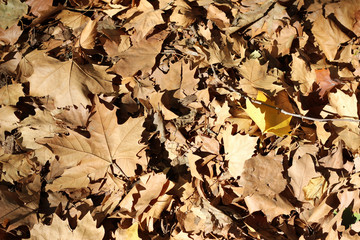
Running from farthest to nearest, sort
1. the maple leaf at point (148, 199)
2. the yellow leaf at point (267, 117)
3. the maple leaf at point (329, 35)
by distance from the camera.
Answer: the maple leaf at point (329, 35)
the maple leaf at point (148, 199)
the yellow leaf at point (267, 117)

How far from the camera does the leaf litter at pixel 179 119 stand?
1990 mm

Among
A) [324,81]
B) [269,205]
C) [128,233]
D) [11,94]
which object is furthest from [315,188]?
[11,94]

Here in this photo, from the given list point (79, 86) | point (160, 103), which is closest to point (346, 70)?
point (160, 103)

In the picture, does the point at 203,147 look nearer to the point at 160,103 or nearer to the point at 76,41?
the point at 160,103

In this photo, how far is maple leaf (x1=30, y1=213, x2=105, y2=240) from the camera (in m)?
1.96

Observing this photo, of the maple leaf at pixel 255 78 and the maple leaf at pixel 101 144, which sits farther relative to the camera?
the maple leaf at pixel 255 78

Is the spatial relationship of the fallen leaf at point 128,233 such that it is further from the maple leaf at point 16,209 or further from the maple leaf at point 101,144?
the maple leaf at point 16,209

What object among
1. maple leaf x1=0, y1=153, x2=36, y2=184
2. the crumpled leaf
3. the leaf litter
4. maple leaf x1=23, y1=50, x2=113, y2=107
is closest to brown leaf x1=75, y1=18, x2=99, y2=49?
the leaf litter

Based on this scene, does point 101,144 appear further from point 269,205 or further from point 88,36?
point 269,205

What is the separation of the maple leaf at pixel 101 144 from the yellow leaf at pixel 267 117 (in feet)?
2.33

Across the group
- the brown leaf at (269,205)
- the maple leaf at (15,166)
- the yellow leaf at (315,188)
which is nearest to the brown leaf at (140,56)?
the maple leaf at (15,166)

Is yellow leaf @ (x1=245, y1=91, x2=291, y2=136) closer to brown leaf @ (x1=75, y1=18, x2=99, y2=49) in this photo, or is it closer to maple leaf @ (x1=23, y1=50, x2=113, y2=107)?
maple leaf @ (x1=23, y1=50, x2=113, y2=107)

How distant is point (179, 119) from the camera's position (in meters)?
2.15

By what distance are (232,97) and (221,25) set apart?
0.53 meters
